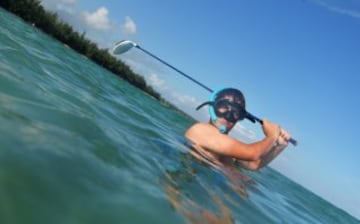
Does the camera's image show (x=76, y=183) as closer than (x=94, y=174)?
Yes

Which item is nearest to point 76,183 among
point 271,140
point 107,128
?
point 107,128

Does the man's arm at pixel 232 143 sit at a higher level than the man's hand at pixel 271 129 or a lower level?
lower

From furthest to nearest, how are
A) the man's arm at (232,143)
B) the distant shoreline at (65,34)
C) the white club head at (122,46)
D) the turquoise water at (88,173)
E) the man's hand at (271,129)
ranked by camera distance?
1. the distant shoreline at (65,34)
2. the white club head at (122,46)
3. the man's hand at (271,129)
4. the man's arm at (232,143)
5. the turquoise water at (88,173)

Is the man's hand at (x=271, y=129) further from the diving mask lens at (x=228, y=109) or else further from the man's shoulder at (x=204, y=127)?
the man's shoulder at (x=204, y=127)

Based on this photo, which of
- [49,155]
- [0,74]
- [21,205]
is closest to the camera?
[21,205]

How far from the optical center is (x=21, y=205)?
3.41 m

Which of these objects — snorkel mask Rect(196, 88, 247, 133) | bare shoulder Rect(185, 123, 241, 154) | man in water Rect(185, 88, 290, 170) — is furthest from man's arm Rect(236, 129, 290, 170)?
bare shoulder Rect(185, 123, 241, 154)

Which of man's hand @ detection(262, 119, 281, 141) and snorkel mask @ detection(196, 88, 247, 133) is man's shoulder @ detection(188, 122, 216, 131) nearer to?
Result: snorkel mask @ detection(196, 88, 247, 133)

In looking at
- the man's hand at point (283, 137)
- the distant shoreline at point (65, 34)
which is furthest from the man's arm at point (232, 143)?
the distant shoreline at point (65, 34)

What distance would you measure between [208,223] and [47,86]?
4917 millimetres

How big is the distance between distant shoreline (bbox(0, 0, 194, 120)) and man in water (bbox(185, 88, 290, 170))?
5301 cm

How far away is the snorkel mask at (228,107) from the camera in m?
8.09

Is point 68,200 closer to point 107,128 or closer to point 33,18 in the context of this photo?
point 107,128

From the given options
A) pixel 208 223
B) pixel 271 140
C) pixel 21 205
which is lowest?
pixel 21 205
